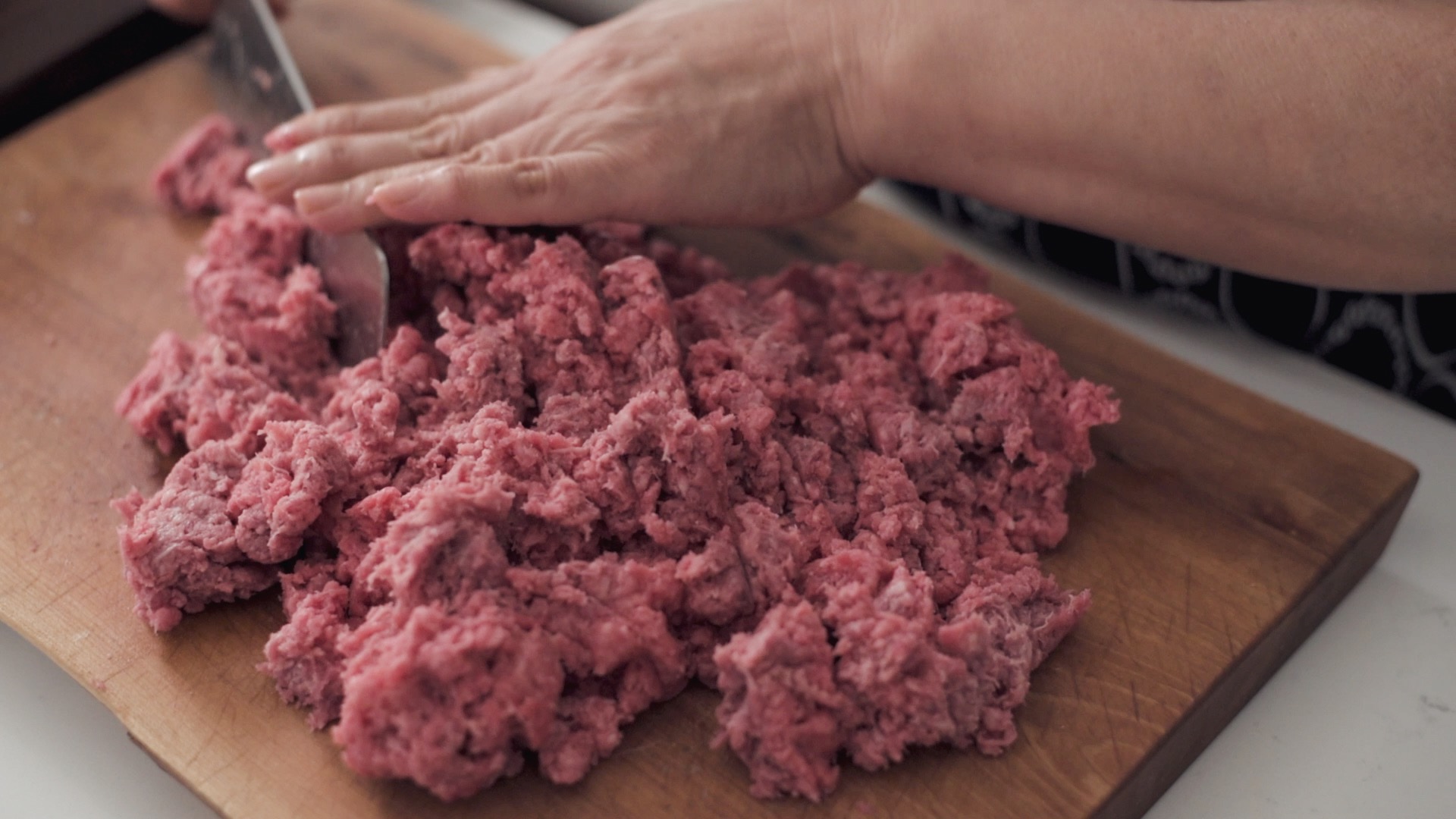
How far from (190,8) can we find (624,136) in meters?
1.27

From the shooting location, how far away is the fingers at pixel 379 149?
214 cm

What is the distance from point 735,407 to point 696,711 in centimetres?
42

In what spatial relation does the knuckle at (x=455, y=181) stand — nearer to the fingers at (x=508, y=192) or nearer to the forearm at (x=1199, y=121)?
the fingers at (x=508, y=192)

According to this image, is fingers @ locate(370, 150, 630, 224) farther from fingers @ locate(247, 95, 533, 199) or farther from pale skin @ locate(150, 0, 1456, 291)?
fingers @ locate(247, 95, 533, 199)

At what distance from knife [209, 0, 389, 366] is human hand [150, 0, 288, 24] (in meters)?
0.03

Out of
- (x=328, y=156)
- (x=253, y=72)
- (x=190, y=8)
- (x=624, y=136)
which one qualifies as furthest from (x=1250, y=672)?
(x=190, y=8)

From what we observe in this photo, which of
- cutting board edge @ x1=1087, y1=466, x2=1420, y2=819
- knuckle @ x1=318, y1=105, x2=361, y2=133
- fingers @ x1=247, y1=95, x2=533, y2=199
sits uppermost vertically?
knuckle @ x1=318, y1=105, x2=361, y2=133

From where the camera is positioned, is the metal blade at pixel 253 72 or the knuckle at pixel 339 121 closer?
the knuckle at pixel 339 121

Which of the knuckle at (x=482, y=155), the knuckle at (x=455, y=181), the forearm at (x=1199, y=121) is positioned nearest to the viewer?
the forearm at (x=1199, y=121)

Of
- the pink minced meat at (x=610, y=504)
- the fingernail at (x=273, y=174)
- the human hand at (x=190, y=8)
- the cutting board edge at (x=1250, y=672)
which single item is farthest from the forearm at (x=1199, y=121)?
the human hand at (x=190, y=8)

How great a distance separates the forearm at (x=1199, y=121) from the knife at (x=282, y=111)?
2.69ft

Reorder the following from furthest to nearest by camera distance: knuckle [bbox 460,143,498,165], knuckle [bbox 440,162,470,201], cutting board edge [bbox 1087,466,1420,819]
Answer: knuckle [bbox 460,143,498,165] < knuckle [bbox 440,162,470,201] < cutting board edge [bbox 1087,466,1420,819]

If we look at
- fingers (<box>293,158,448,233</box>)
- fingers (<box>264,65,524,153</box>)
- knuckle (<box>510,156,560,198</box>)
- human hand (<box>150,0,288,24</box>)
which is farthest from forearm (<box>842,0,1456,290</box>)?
human hand (<box>150,0,288,24</box>)

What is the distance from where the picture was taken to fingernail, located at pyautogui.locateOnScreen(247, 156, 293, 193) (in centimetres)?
215
